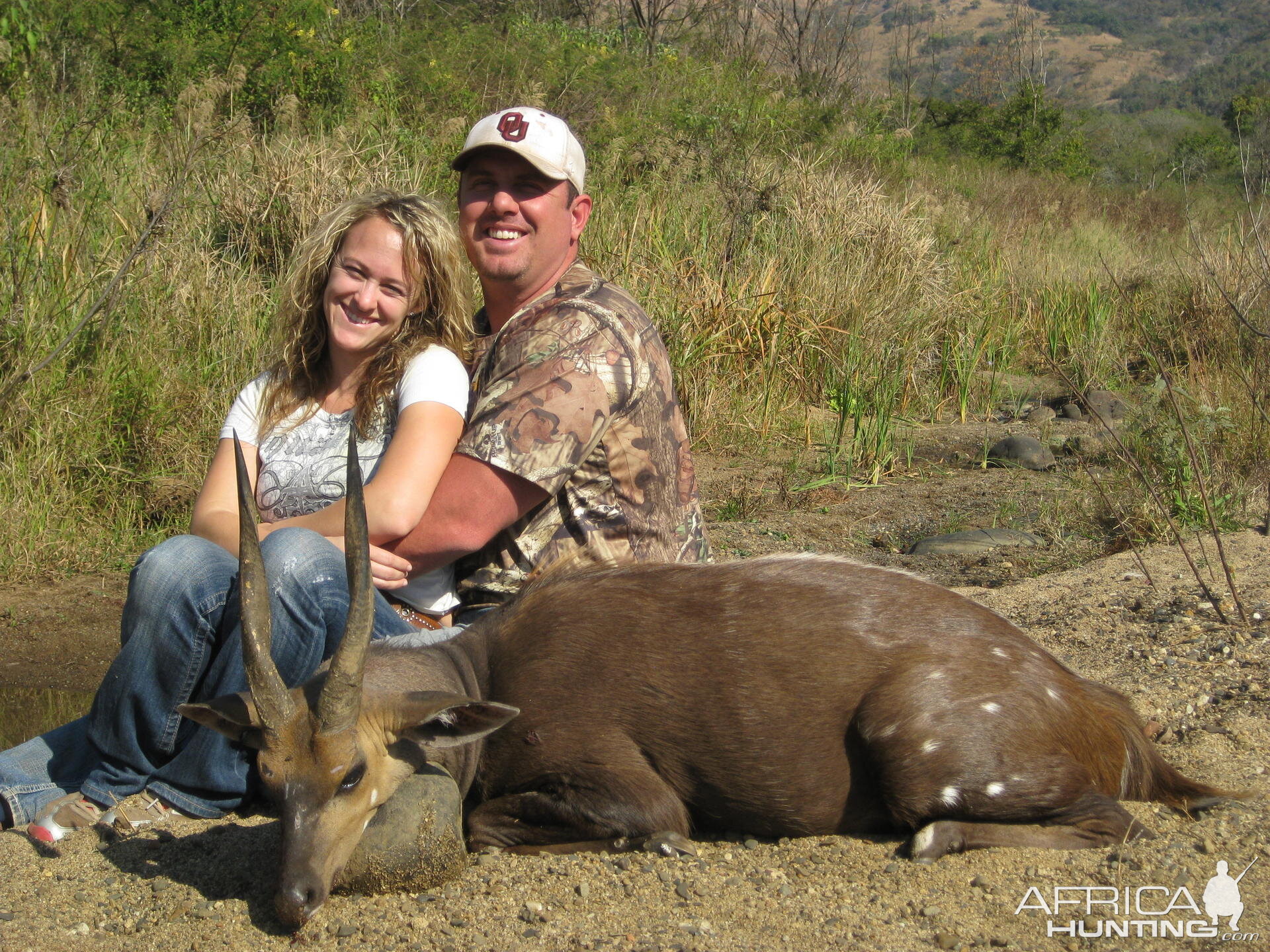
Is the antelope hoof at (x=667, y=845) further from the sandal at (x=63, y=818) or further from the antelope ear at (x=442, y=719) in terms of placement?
the sandal at (x=63, y=818)

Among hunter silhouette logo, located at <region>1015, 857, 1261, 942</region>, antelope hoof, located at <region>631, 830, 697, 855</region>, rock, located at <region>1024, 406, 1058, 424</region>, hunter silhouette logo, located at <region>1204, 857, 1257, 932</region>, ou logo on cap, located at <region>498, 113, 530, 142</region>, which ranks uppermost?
ou logo on cap, located at <region>498, 113, 530, 142</region>

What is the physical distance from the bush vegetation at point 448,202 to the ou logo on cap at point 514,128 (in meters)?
3.41

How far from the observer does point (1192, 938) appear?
10.9ft

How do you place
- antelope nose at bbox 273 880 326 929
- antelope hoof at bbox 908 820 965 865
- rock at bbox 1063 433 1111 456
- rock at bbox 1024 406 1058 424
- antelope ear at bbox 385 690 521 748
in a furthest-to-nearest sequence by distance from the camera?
rock at bbox 1024 406 1058 424
rock at bbox 1063 433 1111 456
antelope hoof at bbox 908 820 965 865
antelope ear at bbox 385 690 521 748
antelope nose at bbox 273 880 326 929

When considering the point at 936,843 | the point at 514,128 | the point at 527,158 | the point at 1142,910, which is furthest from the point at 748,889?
the point at 514,128

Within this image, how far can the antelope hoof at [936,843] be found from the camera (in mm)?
3725

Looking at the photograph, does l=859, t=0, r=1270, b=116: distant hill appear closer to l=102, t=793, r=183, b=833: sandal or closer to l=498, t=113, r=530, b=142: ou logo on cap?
l=498, t=113, r=530, b=142: ou logo on cap

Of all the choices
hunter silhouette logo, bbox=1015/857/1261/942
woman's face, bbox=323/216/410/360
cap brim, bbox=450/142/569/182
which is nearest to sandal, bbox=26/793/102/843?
woman's face, bbox=323/216/410/360

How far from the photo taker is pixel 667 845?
3.85 metres

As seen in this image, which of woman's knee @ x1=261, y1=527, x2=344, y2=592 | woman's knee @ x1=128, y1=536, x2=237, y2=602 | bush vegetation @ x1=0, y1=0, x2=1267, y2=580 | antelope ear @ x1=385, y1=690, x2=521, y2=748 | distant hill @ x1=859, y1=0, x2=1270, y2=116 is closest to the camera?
antelope ear @ x1=385, y1=690, x2=521, y2=748

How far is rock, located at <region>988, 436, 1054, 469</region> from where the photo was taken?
9930 mm

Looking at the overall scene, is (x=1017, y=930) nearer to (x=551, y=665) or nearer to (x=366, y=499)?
(x=551, y=665)

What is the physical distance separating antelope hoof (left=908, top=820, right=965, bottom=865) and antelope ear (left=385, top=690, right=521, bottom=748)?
1299mm

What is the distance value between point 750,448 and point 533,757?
6.57 meters
